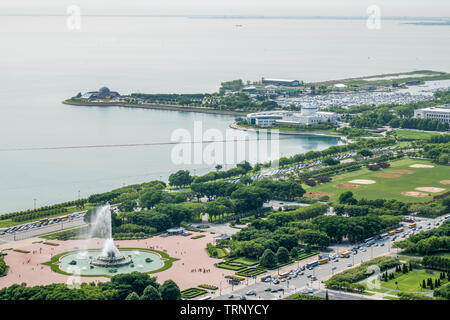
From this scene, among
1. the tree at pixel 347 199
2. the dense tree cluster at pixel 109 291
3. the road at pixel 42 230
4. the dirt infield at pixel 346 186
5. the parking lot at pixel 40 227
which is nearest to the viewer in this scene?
the dense tree cluster at pixel 109 291

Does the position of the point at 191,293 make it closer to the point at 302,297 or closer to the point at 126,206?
the point at 302,297

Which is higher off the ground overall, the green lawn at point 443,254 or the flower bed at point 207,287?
the green lawn at point 443,254

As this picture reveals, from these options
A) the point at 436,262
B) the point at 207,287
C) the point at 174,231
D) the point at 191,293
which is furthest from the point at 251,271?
the point at 436,262

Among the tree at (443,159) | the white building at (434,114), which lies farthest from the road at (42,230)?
the white building at (434,114)

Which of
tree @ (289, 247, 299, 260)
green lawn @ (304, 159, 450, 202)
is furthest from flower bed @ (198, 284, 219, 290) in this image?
green lawn @ (304, 159, 450, 202)

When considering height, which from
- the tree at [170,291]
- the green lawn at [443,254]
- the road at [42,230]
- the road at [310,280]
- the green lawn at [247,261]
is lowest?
the road at [310,280]

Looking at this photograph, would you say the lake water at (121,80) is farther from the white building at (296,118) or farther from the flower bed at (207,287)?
the flower bed at (207,287)
